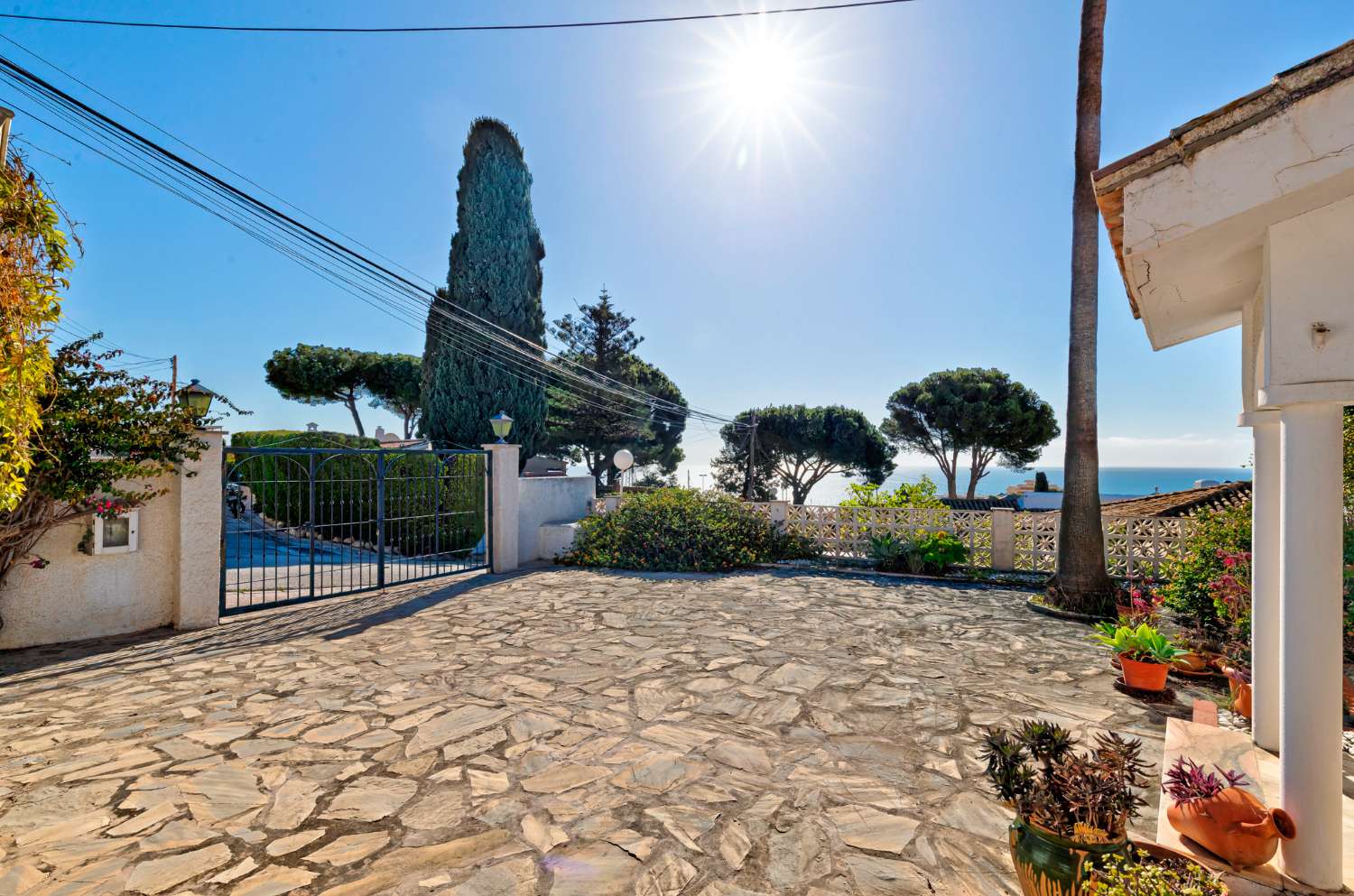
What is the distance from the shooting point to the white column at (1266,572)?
2.82 m

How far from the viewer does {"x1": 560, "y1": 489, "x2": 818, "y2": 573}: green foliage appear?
993cm

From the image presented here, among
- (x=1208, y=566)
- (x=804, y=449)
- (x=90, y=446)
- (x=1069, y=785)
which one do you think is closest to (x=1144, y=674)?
(x=1208, y=566)

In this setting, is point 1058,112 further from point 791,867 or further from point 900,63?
point 791,867

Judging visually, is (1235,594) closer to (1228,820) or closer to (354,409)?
(1228,820)

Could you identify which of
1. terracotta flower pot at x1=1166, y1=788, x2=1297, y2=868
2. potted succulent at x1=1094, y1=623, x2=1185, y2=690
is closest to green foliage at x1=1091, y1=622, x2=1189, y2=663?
potted succulent at x1=1094, y1=623, x2=1185, y2=690

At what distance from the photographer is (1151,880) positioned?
1562 mm

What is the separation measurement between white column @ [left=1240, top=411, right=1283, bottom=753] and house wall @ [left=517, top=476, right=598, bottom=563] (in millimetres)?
9113

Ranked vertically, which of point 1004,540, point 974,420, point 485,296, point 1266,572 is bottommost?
point 1004,540

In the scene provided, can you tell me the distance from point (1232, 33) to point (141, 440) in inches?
450

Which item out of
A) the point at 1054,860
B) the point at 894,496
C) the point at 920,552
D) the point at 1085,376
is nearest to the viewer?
the point at 1054,860

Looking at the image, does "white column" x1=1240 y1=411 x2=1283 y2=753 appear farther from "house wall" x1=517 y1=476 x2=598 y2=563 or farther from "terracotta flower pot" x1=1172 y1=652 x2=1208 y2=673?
"house wall" x1=517 y1=476 x2=598 y2=563

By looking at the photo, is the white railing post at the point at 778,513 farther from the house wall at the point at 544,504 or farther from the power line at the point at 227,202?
the power line at the point at 227,202

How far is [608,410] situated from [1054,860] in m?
26.3

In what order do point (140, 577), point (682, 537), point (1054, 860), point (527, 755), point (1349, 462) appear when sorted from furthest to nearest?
1. point (682, 537)
2. point (140, 577)
3. point (1349, 462)
4. point (527, 755)
5. point (1054, 860)
